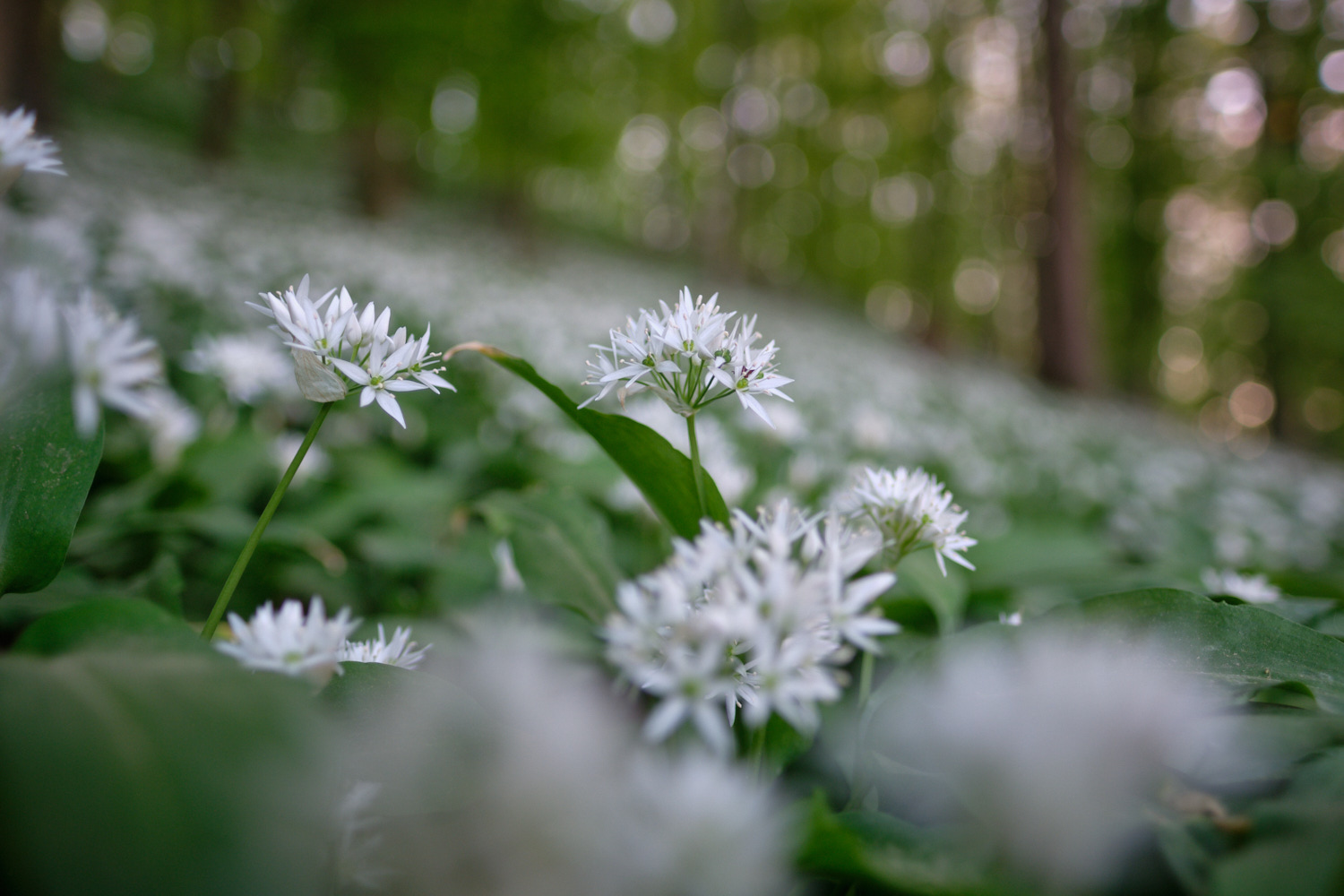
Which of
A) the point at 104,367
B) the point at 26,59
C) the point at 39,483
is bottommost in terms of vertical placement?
the point at 39,483

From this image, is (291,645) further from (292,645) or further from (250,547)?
(250,547)

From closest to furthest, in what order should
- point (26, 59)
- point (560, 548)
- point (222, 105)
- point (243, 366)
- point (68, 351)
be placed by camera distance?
point (68, 351)
point (560, 548)
point (243, 366)
point (26, 59)
point (222, 105)

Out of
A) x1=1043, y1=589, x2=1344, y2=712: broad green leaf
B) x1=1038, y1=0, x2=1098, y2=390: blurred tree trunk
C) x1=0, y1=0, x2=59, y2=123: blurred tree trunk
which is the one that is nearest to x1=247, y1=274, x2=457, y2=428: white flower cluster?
x1=1043, y1=589, x2=1344, y2=712: broad green leaf

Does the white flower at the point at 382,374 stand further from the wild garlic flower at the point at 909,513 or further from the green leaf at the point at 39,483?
the wild garlic flower at the point at 909,513

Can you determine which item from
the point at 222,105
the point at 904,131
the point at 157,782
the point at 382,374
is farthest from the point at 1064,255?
the point at 222,105

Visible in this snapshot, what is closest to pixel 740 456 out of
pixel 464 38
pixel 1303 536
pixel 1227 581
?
pixel 1227 581

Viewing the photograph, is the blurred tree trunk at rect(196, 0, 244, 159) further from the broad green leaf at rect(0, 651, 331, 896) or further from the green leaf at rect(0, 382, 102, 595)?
the broad green leaf at rect(0, 651, 331, 896)

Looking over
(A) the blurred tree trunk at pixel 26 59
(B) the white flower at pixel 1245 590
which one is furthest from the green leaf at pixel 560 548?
(A) the blurred tree trunk at pixel 26 59
